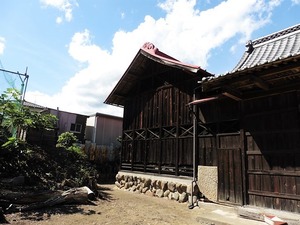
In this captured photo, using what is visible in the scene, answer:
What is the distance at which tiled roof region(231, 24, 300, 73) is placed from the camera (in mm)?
8383

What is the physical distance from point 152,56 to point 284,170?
333 inches

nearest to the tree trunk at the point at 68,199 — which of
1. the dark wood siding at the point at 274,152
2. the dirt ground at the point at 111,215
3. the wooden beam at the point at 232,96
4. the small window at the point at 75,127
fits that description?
the dirt ground at the point at 111,215

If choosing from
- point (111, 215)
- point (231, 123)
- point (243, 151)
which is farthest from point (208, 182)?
point (111, 215)

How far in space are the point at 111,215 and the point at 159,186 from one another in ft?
14.4

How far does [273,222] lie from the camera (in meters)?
5.98

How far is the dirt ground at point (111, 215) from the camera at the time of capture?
704cm

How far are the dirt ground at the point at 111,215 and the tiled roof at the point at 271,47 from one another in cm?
552

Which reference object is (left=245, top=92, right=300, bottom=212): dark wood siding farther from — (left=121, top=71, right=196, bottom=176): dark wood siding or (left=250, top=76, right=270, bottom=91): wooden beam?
(left=121, top=71, right=196, bottom=176): dark wood siding

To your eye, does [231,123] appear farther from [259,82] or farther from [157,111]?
[157,111]

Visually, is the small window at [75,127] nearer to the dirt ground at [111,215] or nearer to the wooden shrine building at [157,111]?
the wooden shrine building at [157,111]

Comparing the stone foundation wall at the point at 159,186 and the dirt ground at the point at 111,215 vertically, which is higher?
the stone foundation wall at the point at 159,186

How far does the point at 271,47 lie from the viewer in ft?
30.4

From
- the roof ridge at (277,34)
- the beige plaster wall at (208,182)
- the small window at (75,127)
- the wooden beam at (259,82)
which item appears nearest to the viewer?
the wooden beam at (259,82)

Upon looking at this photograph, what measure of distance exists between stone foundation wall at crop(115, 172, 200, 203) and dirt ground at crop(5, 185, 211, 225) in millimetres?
636
